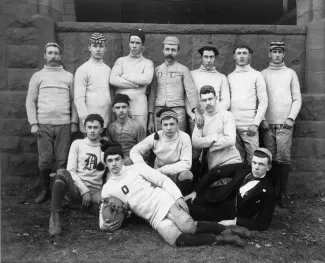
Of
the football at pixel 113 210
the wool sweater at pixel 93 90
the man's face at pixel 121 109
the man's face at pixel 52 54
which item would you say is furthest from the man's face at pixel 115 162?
the man's face at pixel 52 54

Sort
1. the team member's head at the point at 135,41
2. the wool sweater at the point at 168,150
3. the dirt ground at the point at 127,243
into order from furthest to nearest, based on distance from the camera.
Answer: the team member's head at the point at 135,41, the wool sweater at the point at 168,150, the dirt ground at the point at 127,243

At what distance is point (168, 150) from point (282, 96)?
1.61 metres

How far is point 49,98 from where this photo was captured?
4.30 metres

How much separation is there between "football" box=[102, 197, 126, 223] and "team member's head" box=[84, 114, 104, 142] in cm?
79

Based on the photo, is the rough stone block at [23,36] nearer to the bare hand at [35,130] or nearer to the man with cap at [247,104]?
the bare hand at [35,130]

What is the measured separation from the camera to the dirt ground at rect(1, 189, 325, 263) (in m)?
Result: 3.06

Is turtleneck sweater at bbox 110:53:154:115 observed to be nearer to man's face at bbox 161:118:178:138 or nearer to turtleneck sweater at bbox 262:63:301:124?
man's face at bbox 161:118:178:138

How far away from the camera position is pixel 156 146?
399cm

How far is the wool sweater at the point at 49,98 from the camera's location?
4.30m

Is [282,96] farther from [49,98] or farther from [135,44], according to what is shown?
[49,98]

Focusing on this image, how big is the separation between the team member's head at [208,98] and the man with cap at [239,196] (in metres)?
0.69

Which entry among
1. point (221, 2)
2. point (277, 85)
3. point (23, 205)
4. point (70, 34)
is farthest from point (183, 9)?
point (23, 205)

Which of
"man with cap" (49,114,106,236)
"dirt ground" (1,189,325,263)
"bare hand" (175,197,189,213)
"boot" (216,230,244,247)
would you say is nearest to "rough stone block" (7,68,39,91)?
"man with cap" (49,114,106,236)

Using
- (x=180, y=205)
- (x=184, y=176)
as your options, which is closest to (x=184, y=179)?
(x=184, y=176)
